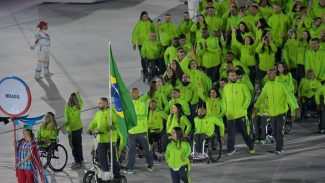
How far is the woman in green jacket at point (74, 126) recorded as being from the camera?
79.6ft

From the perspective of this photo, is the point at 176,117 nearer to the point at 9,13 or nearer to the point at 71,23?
the point at 71,23

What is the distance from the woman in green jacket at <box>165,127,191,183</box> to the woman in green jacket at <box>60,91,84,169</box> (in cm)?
339

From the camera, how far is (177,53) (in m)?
28.6

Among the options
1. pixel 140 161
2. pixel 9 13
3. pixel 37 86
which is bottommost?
pixel 140 161

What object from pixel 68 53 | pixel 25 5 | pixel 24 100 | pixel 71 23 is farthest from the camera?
pixel 25 5

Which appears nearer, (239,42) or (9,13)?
(239,42)

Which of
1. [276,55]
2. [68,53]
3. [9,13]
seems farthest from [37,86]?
[9,13]

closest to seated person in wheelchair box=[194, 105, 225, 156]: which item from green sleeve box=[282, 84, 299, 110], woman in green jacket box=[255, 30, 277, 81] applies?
green sleeve box=[282, 84, 299, 110]

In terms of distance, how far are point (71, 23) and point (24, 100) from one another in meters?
21.0

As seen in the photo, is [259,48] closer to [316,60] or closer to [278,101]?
[316,60]

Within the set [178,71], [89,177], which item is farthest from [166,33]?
[89,177]

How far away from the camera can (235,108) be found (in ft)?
82.0

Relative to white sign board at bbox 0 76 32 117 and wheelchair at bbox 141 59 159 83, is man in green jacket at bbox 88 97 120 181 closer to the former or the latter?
white sign board at bbox 0 76 32 117

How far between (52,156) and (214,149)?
3.75 metres
